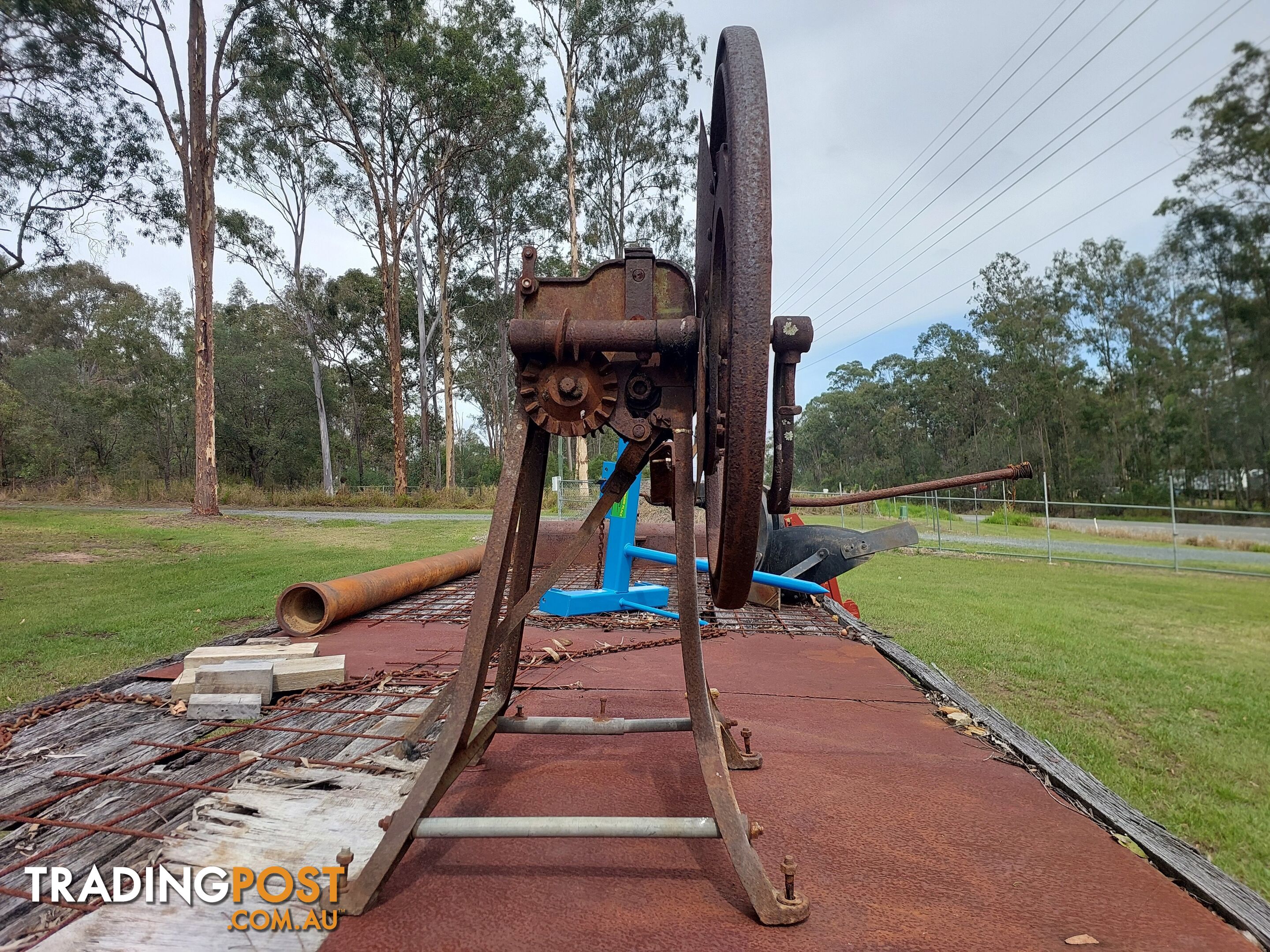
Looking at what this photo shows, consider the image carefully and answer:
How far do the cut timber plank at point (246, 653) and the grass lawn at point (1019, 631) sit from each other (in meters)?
1.75

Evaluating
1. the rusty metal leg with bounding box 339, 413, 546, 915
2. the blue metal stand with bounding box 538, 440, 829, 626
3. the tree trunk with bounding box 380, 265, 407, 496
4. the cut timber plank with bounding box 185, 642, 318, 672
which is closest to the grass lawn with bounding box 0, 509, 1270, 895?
the cut timber plank with bounding box 185, 642, 318, 672

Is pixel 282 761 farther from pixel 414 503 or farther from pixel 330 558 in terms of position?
pixel 414 503

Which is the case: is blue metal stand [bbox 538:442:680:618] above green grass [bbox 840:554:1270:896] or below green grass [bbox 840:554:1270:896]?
above

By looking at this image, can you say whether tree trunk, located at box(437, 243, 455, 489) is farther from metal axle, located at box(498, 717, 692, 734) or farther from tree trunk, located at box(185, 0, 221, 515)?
metal axle, located at box(498, 717, 692, 734)

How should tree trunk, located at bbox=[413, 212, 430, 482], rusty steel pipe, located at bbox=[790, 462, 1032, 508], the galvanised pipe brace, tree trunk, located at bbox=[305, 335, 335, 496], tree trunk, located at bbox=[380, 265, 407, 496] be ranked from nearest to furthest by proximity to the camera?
rusty steel pipe, located at bbox=[790, 462, 1032, 508] < the galvanised pipe brace < tree trunk, located at bbox=[380, 265, 407, 496] < tree trunk, located at bbox=[413, 212, 430, 482] < tree trunk, located at bbox=[305, 335, 335, 496]

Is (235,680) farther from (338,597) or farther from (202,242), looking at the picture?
(202,242)

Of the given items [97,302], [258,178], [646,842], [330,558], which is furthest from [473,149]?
[97,302]

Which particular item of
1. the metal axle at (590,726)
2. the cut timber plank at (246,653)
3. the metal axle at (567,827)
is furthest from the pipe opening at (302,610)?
the metal axle at (567,827)

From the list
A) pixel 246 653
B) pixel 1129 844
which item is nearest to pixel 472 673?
pixel 1129 844

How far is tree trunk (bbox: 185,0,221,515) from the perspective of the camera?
15328mm

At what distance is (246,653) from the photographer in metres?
3.17

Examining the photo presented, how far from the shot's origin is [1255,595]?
29.7 feet

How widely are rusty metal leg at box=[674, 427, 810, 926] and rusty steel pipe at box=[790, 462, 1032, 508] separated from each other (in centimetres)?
55

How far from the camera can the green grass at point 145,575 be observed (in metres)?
4.98
